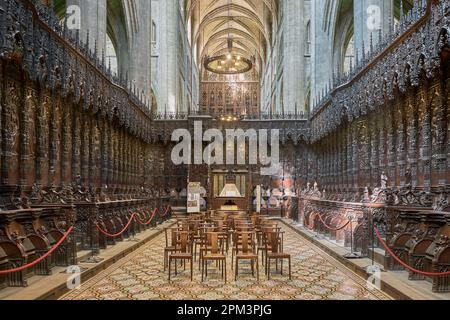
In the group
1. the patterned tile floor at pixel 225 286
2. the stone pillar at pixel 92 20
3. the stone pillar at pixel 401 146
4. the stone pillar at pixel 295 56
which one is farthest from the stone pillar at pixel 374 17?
the stone pillar at pixel 295 56

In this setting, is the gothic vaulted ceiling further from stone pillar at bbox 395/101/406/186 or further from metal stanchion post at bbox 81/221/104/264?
metal stanchion post at bbox 81/221/104/264

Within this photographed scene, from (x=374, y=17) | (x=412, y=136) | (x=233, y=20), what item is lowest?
(x=412, y=136)

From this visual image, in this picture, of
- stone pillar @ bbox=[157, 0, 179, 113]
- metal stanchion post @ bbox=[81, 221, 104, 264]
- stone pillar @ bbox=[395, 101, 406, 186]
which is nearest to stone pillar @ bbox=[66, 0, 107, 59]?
metal stanchion post @ bbox=[81, 221, 104, 264]

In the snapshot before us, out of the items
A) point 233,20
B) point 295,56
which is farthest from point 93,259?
point 233,20

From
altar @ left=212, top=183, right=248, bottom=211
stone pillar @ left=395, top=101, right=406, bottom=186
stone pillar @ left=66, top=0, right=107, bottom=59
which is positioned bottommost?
altar @ left=212, top=183, right=248, bottom=211

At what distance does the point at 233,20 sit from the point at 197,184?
3397 cm

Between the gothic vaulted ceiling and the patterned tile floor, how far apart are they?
30.4m

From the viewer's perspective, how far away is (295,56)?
26.0 metres

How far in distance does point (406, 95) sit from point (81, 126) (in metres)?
8.88

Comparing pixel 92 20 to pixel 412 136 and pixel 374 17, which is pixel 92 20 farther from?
pixel 412 136

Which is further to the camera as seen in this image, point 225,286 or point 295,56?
point 295,56

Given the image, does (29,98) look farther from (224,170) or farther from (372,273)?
(224,170)

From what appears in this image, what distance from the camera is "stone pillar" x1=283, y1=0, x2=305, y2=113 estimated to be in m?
26.0
